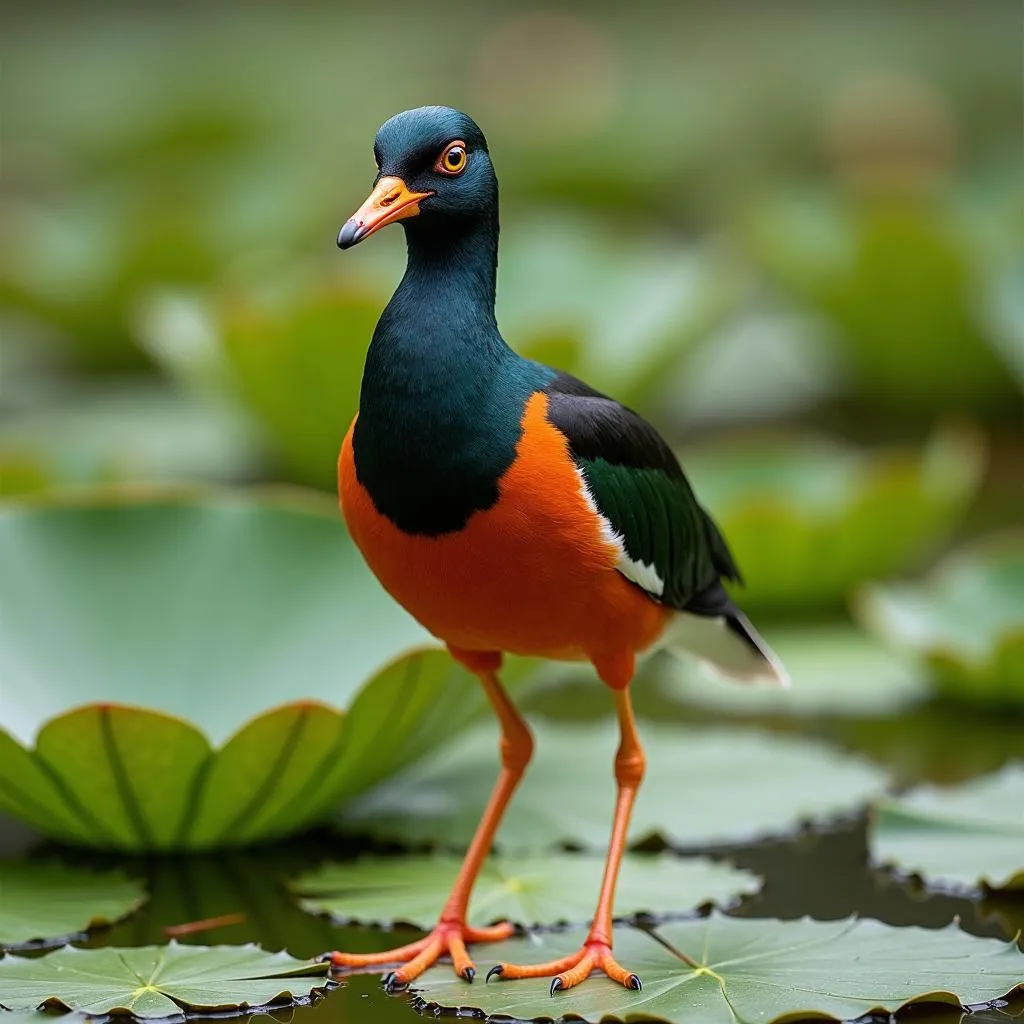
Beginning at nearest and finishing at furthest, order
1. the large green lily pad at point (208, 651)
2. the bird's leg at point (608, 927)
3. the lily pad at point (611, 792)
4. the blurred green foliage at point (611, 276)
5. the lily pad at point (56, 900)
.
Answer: the bird's leg at point (608, 927), the lily pad at point (56, 900), the large green lily pad at point (208, 651), the lily pad at point (611, 792), the blurred green foliage at point (611, 276)

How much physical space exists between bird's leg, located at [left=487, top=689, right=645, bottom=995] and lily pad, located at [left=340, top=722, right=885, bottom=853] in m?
0.28

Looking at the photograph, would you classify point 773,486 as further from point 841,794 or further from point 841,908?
point 841,908

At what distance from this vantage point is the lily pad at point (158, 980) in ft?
5.37

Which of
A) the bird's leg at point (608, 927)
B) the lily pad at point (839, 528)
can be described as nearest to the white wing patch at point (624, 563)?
the bird's leg at point (608, 927)

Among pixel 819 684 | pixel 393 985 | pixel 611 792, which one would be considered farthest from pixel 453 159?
pixel 819 684

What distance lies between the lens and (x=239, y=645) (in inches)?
92.2

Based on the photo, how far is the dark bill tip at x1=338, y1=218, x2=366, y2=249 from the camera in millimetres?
1459

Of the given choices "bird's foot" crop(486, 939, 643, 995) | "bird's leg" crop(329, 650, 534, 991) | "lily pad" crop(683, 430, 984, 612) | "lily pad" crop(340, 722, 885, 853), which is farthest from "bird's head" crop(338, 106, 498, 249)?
"lily pad" crop(683, 430, 984, 612)

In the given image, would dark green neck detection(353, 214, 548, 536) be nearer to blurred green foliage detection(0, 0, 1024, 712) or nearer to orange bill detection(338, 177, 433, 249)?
orange bill detection(338, 177, 433, 249)

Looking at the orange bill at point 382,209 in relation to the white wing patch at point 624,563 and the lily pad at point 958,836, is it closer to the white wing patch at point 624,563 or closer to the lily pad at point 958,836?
the white wing patch at point 624,563

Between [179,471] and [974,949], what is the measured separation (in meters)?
2.24

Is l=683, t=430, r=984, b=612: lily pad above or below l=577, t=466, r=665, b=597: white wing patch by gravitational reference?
above

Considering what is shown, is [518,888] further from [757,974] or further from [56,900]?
[56,900]

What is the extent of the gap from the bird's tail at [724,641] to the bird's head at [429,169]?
486 millimetres
